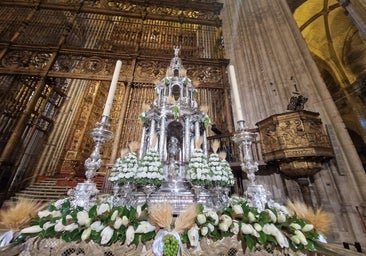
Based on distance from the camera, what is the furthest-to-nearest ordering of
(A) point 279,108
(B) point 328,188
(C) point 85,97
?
1. (C) point 85,97
2. (A) point 279,108
3. (B) point 328,188

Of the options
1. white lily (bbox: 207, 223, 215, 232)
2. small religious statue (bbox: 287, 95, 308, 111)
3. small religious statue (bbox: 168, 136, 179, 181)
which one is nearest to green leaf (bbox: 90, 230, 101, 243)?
white lily (bbox: 207, 223, 215, 232)

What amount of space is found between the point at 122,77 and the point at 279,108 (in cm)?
452

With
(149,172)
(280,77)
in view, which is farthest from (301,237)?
(280,77)

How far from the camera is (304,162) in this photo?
2.75 meters

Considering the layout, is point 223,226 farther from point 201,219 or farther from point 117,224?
point 117,224

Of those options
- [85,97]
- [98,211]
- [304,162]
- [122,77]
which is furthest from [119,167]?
[85,97]

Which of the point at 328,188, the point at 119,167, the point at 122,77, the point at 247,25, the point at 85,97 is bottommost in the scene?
the point at 328,188

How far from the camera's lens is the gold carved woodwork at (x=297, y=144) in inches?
107

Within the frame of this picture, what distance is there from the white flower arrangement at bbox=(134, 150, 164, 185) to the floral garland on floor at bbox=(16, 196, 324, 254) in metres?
0.57

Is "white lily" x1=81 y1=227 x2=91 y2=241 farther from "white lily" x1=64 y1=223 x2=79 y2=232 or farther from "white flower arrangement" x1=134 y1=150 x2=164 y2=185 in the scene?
"white flower arrangement" x1=134 y1=150 x2=164 y2=185

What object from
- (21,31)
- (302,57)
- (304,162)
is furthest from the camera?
(21,31)

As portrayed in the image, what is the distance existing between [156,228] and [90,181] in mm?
1070

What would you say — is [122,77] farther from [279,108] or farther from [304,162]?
[304,162]

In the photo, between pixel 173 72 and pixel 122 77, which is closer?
pixel 173 72
